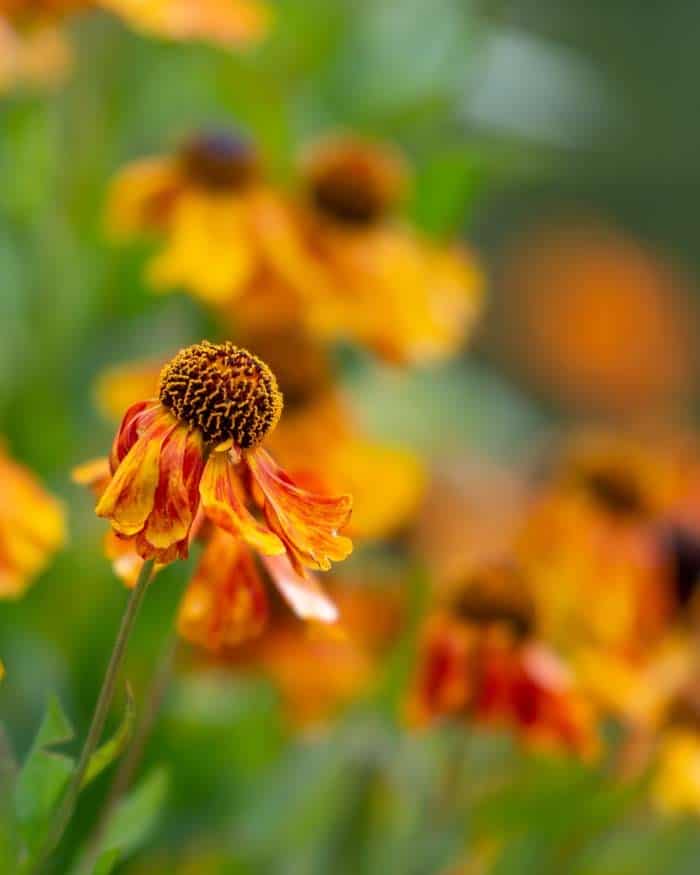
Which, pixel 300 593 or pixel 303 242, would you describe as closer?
pixel 300 593

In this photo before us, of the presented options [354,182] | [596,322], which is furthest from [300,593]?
[596,322]

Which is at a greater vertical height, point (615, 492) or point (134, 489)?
point (134, 489)

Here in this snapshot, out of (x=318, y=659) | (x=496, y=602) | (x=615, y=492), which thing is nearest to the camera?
(x=496, y=602)

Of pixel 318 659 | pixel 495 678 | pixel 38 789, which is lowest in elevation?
pixel 318 659

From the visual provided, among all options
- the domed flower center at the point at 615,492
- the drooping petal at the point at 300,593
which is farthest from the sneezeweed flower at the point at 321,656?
the drooping petal at the point at 300,593

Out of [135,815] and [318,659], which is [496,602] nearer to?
[318,659]

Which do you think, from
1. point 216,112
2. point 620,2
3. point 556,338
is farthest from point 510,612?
point 620,2

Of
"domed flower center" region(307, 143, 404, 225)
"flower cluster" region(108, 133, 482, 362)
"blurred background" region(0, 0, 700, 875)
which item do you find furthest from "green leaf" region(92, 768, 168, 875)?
"domed flower center" region(307, 143, 404, 225)

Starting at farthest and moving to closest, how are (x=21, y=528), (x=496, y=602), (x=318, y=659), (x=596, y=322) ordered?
(x=596, y=322)
(x=318, y=659)
(x=496, y=602)
(x=21, y=528)
